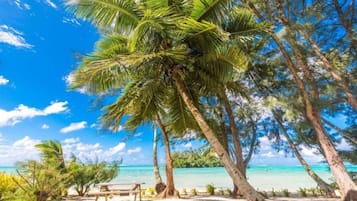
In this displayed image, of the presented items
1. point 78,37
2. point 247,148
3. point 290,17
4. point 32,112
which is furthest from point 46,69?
point 290,17

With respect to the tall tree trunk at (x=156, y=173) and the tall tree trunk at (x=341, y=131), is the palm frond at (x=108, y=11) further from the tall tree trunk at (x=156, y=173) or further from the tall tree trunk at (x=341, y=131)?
the tall tree trunk at (x=341, y=131)

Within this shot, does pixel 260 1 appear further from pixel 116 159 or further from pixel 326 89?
pixel 116 159

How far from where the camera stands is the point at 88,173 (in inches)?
476

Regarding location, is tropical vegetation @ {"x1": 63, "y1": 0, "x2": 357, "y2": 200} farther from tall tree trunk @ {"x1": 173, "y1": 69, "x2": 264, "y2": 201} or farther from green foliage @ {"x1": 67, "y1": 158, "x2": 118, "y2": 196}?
green foliage @ {"x1": 67, "y1": 158, "x2": 118, "y2": 196}

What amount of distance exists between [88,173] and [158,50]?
8.24 metres

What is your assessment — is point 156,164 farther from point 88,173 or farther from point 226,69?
point 226,69

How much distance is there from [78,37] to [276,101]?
67.7ft

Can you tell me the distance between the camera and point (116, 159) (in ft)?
43.9

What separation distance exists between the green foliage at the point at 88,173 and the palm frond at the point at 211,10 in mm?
8884

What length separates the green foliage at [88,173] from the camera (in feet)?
39.1

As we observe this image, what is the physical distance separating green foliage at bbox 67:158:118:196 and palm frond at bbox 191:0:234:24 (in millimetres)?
8884

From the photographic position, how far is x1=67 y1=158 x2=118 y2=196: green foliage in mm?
11906

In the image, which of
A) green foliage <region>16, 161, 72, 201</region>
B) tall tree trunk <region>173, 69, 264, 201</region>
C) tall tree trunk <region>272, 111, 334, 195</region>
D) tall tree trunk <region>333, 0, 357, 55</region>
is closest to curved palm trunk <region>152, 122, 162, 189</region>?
tall tree trunk <region>272, 111, 334, 195</region>

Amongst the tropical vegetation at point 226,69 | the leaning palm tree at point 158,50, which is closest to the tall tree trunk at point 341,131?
the tropical vegetation at point 226,69
